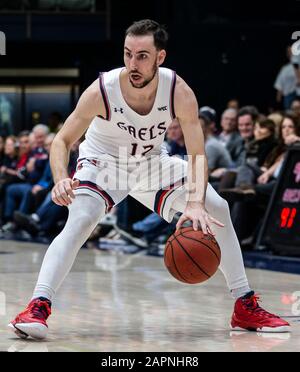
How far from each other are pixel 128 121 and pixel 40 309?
1.33m

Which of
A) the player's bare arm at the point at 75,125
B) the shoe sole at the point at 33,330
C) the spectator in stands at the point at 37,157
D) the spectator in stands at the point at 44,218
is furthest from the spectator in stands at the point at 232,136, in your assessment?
the shoe sole at the point at 33,330

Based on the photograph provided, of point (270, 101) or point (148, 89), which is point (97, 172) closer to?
point (148, 89)

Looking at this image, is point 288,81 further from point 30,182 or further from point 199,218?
point 199,218

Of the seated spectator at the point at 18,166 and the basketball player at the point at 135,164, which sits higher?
the basketball player at the point at 135,164

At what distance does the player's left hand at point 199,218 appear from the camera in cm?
593

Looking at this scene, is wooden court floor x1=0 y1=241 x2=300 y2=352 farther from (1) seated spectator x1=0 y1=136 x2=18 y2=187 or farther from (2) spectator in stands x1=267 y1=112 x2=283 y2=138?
(1) seated spectator x1=0 y1=136 x2=18 y2=187

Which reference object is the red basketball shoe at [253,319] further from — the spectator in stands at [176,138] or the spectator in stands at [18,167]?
the spectator in stands at [18,167]

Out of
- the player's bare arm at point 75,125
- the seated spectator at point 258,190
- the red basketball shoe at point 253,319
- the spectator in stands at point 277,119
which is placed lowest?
the seated spectator at point 258,190

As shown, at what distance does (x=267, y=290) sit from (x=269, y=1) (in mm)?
11702

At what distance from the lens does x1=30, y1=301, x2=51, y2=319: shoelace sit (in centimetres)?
582

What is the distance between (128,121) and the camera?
6.25 m

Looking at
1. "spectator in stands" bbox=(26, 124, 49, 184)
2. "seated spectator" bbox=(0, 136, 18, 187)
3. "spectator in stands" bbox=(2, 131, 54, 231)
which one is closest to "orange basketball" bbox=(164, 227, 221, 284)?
"spectator in stands" bbox=(2, 131, 54, 231)

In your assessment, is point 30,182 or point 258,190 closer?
point 258,190

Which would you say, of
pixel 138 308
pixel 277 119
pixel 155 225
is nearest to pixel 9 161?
pixel 155 225
